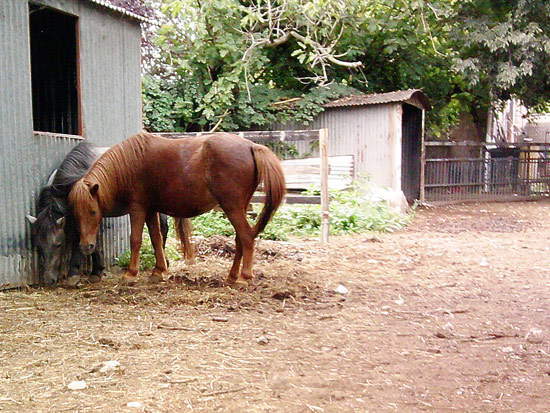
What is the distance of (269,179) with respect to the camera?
5609mm

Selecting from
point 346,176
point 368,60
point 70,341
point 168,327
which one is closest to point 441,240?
point 346,176

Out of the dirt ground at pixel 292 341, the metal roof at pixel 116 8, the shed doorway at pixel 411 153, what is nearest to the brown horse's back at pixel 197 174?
the dirt ground at pixel 292 341

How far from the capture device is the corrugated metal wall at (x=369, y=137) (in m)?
13.2

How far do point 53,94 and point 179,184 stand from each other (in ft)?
9.42

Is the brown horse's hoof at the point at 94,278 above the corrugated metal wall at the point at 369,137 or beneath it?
beneath

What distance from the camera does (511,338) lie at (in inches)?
164

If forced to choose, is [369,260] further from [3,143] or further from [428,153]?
[428,153]

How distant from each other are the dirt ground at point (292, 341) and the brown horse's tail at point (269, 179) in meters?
0.78

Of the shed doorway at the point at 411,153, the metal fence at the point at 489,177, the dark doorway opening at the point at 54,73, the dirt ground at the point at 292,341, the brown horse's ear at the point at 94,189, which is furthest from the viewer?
the metal fence at the point at 489,177

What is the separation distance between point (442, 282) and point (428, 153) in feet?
39.2

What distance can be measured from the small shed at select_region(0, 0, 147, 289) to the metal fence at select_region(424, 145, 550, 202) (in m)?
10.4

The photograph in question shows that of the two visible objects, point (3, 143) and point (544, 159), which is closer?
point (3, 143)

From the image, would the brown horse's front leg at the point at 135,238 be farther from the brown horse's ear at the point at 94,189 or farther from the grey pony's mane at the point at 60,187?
the grey pony's mane at the point at 60,187

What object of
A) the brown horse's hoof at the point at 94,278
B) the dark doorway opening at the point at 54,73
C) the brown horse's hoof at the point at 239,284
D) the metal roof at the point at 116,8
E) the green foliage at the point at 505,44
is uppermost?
the green foliage at the point at 505,44
